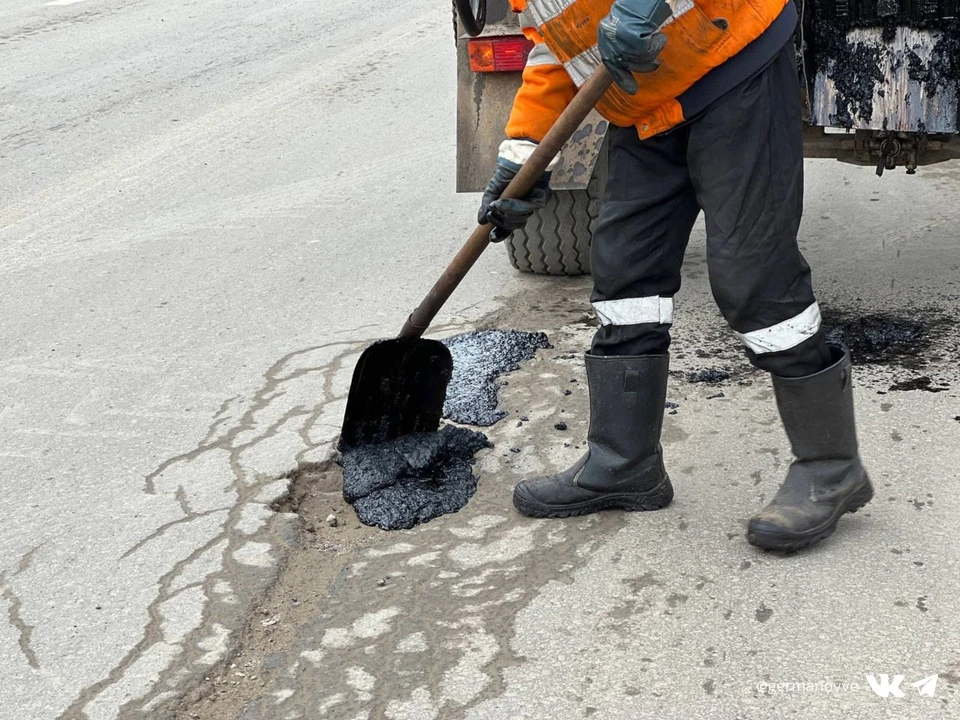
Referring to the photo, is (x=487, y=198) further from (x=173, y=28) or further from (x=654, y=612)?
(x=173, y=28)

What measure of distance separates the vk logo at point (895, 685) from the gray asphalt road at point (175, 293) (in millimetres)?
1418

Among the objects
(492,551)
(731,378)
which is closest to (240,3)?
(731,378)

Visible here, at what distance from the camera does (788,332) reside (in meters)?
2.84

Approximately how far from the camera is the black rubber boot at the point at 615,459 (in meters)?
3.09

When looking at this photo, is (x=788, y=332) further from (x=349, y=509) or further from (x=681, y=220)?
(x=349, y=509)

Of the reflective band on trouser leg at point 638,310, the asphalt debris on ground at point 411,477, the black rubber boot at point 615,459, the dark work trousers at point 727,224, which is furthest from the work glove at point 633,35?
the asphalt debris on ground at point 411,477

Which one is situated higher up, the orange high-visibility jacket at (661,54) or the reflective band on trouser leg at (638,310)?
the orange high-visibility jacket at (661,54)

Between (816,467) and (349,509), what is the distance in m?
1.25

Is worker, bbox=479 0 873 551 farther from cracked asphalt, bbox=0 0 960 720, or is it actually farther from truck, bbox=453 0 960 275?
truck, bbox=453 0 960 275

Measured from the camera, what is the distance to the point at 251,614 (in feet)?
9.19

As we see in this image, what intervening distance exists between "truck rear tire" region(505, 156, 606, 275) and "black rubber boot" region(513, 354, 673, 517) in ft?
5.59

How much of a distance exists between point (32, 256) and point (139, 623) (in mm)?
3203

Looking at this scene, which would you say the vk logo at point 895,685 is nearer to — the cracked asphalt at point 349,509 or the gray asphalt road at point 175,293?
the cracked asphalt at point 349,509

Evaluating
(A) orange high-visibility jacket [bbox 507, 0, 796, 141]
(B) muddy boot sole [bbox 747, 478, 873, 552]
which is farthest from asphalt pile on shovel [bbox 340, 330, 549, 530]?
(A) orange high-visibility jacket [bbox 507, 0, 796, 141]
